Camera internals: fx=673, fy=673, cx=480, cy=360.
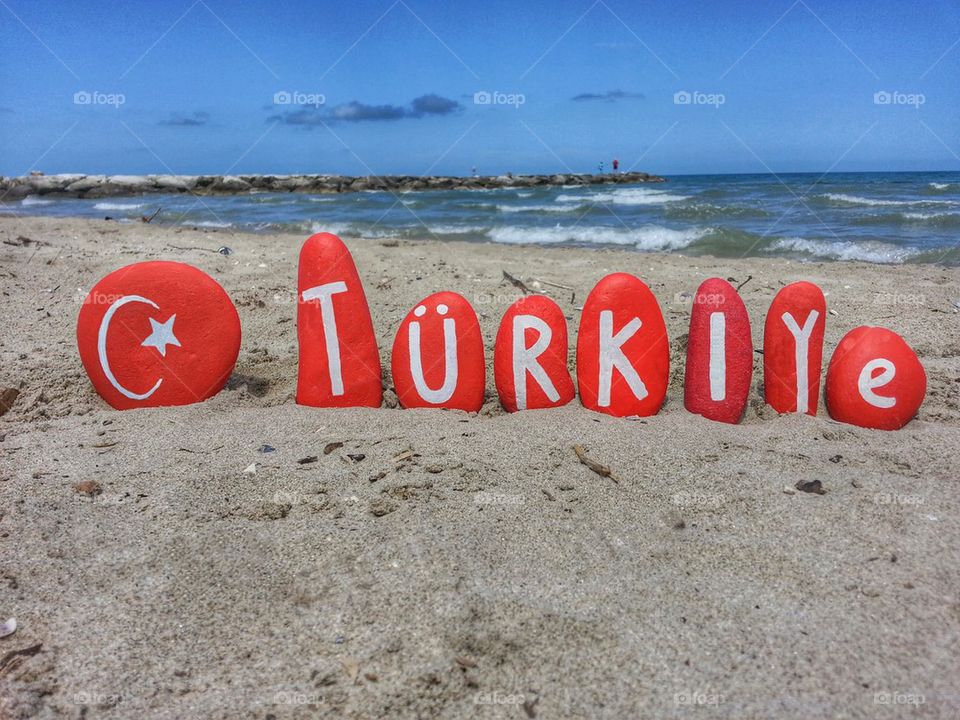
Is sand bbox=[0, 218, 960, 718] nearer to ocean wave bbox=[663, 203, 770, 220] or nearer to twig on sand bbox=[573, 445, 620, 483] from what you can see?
twig on sand bbox=[573, 445, 620, 483]

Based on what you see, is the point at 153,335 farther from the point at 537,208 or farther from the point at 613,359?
the point at 537,208

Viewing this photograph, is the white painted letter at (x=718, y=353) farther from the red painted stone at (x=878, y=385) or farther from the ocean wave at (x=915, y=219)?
the ocean wave at (x=915, y=219)

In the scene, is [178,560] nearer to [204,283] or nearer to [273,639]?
[273,639]

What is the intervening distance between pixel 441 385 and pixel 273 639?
6.11ft

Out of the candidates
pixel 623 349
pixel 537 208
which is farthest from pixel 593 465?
pixel 537 208

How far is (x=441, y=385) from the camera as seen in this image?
3447mm

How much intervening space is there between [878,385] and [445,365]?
6.96 feet

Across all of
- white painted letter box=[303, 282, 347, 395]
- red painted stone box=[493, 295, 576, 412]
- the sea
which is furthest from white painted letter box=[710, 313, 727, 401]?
the sea

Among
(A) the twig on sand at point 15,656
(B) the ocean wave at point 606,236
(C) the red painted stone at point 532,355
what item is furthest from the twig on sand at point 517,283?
(A) the twig on sand at point 15,656

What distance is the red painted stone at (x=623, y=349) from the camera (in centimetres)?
336

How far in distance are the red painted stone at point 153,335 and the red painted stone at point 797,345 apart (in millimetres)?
2869

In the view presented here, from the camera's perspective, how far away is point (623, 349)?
337cm

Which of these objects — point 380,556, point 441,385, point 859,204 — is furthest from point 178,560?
point 859,204

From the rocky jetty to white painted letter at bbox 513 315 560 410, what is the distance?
27.7 m
